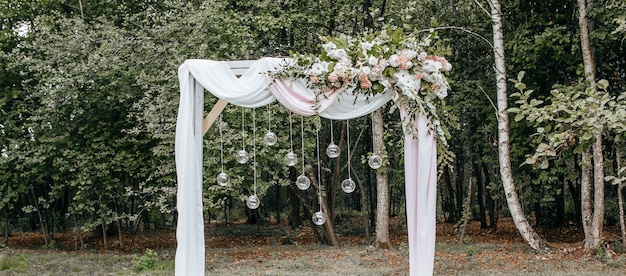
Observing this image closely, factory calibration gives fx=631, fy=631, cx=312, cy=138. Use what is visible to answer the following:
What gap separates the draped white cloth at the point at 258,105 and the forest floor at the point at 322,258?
3.52 metres

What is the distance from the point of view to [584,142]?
4023 millimetres

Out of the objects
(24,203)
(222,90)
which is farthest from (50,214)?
(222,90)

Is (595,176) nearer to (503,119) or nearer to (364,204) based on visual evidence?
(503,119)

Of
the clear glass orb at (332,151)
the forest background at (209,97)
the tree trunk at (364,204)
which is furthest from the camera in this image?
the tree trunk at (364,204)

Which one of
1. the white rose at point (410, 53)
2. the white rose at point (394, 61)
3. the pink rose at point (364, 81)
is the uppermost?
the white rose at point (410, 53)

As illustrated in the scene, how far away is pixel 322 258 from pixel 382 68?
243 inches

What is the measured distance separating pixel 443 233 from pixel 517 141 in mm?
5226

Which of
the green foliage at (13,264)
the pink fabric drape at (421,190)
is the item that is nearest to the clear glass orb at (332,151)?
the pink fabric drape at (421,190)

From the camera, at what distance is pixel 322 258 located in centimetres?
1077

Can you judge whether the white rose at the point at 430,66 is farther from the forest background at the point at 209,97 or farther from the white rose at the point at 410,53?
the forest background at the point at 209,97

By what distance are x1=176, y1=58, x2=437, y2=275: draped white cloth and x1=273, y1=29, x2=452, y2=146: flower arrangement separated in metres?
0.11

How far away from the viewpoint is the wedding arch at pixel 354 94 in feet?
17.2

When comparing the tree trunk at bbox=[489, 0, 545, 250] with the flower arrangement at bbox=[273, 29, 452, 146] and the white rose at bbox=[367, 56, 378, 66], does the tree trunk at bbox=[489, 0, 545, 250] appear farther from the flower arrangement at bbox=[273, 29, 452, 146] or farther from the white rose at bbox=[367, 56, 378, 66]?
the white rose at bbox=[367, 56, 378, 66]

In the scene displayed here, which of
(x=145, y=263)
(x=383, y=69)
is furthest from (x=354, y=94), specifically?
(x=145, y=263)
